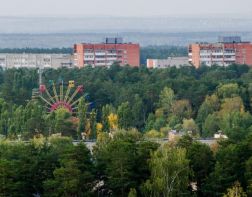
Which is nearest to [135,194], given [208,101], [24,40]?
[208,101]

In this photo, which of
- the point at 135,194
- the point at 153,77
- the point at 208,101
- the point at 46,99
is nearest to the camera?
the point at 135,194

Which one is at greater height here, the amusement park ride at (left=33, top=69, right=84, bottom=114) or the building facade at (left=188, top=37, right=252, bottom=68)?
the building facade at (left=188, top=37, right=252, bottom=68)

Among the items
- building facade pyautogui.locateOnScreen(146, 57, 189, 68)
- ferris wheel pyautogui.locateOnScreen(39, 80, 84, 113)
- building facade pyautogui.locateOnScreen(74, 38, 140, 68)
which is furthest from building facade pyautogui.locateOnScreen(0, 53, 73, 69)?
ferris wheel pyautogui.locateOnScreen(39, 80, 84, 113)

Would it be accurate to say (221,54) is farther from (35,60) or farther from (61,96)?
(61,96)

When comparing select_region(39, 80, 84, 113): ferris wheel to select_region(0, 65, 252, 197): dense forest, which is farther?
select_region(39, 80, 84, 113): ferris wheel

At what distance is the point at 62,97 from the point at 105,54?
25491mm

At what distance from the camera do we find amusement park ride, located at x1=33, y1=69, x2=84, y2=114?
148 feet

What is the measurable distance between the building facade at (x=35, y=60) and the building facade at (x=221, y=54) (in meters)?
8.70

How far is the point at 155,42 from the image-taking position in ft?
547

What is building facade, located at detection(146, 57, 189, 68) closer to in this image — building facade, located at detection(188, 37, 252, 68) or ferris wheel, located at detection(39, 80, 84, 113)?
building facade, located at detection(188, 37, 252, 68)

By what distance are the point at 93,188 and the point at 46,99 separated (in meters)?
22.2

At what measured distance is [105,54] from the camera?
71562mm

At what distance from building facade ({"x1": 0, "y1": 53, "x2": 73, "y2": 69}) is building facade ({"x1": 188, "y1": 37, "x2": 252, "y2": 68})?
28.5 ft

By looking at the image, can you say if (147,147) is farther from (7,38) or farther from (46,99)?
(7,38)
